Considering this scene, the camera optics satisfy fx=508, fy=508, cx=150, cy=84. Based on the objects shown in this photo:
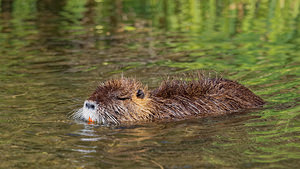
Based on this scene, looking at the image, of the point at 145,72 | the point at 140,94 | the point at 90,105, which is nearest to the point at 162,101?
the point at 140,94

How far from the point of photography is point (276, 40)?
437 inches

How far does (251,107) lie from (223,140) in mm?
1362

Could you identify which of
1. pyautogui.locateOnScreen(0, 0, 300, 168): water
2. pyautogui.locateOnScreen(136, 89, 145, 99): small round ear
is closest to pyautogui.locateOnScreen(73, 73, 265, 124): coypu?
pyautogui.locateOnScreen(136, 89, 145, 99): small round ear

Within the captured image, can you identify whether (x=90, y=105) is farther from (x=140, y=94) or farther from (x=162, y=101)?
(x=162, y=101)

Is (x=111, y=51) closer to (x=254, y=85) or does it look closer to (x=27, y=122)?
(x=254, y=85)

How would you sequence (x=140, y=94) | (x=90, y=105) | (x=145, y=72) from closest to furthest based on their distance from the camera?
1. (x=90, y=105)
2. (x=140, y=94)
3. (x=145, y=72)

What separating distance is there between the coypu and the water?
205 mm

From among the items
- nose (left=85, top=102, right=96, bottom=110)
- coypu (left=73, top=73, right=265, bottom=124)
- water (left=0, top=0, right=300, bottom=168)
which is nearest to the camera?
water (left=0, top=0, right=300, bottom=168)

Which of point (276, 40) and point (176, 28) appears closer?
point (276, 40)

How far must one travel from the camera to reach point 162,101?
20.6 ft

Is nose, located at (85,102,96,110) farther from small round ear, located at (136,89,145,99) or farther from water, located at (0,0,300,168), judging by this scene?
small round ear, located at (136,89,145,99)

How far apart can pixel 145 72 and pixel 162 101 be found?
249 centimetres

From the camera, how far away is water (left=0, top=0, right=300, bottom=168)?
4.94 m

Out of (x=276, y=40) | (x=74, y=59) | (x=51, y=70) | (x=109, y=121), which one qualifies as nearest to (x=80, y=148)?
(x=109, y=121)
